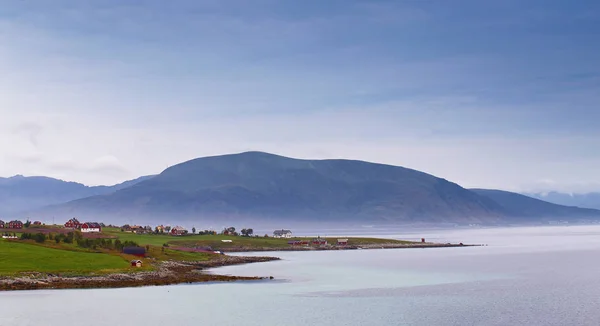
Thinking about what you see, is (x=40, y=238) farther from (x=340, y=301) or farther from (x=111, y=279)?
(x=340, y=301)

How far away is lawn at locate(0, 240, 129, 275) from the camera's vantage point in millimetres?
107688

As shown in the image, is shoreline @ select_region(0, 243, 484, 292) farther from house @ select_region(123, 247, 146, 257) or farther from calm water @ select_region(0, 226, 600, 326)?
house @ select_region(123, 247, 146, 257)

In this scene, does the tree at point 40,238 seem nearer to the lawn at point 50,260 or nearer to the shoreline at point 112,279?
the lawn at point 50,260

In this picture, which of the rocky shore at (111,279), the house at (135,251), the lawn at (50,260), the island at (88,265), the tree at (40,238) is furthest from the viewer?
the house at (135,251)

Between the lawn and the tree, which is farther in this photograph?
the tree

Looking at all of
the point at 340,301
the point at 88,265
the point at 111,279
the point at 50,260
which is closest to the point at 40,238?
the point at 50,260

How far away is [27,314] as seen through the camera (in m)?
76.8

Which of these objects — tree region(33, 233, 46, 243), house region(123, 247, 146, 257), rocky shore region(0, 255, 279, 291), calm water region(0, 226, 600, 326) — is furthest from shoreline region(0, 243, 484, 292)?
tree region(33, 233, 46, 243)

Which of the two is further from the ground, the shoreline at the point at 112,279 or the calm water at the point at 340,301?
the shoreline at the point at 112,279

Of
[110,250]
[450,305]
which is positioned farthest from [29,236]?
[450,305]

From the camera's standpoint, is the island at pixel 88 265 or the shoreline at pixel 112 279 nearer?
the shoreline at pixel 112 279

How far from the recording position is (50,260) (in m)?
114

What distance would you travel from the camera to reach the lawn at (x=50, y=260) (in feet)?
353

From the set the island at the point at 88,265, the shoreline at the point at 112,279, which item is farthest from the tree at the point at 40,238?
the shoreline at the point at 112,279
